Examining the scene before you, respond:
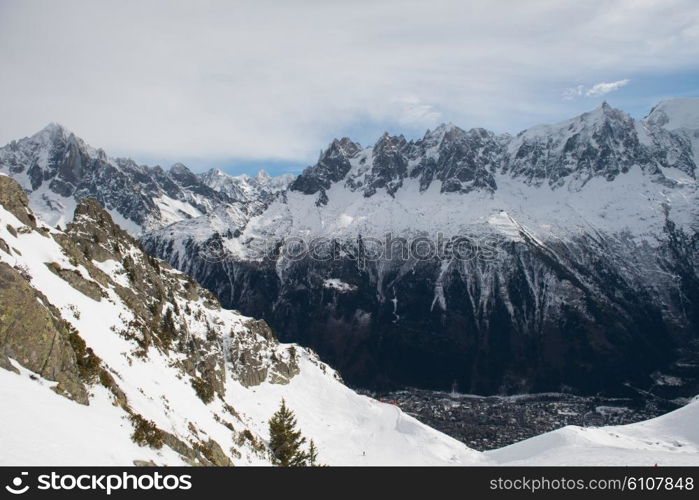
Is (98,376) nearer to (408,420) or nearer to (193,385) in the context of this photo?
(193,385)

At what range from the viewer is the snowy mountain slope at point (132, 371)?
94.1 feet

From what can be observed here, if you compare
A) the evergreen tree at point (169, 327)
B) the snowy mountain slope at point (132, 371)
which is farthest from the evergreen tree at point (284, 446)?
the evergreen tree at point (169, 327)

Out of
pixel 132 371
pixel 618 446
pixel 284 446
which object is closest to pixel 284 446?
pixel 284 446

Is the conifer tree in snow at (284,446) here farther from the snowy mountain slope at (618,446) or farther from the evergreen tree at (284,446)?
the snowy mountain slope at (618,446)

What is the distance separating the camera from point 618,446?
75.9m

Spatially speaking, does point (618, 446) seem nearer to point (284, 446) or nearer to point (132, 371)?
point (284, 446)

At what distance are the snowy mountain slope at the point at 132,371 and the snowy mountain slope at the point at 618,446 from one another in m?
17.2

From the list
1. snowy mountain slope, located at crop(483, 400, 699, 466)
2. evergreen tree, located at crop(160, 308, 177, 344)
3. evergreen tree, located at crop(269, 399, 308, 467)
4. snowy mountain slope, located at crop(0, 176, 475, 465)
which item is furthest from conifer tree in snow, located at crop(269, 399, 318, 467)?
snowy mountain slope, located at crop(483, 400, 699, 466)

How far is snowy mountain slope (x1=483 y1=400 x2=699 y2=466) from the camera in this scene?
5838cm

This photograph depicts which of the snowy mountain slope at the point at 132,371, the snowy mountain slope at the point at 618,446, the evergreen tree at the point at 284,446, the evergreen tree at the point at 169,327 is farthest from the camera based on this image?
the evergreen tree at the point at 169,327

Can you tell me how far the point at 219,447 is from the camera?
→ 164 ft

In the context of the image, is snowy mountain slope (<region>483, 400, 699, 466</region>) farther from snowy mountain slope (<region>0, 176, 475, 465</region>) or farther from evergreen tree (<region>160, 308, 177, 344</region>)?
evergreen tree (<region>160, 308, 177, 344</region>)

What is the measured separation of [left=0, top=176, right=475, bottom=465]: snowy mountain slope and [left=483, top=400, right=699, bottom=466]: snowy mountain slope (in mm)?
17203

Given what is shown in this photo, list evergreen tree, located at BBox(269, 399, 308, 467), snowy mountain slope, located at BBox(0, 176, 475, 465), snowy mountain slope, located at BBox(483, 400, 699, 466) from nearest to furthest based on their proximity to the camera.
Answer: snowy mountain slope, located at BBox(0, 176, 475, 465) < snowy mountain slope, located at BBox(483, 400, 699, 466) < evergreen tree, located at BBox(269, 399, 308, 467)
